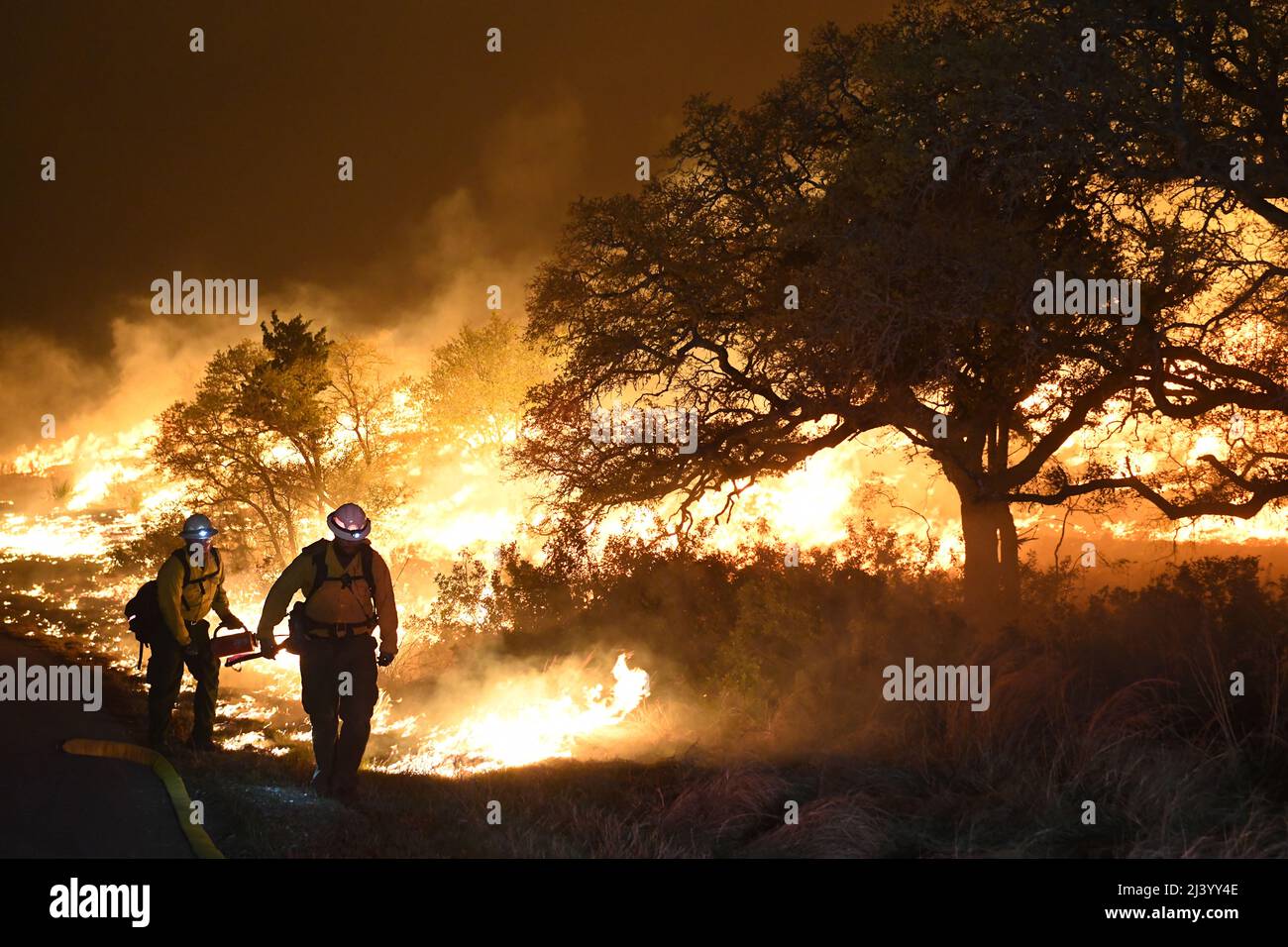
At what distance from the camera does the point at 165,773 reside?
848 centimetres

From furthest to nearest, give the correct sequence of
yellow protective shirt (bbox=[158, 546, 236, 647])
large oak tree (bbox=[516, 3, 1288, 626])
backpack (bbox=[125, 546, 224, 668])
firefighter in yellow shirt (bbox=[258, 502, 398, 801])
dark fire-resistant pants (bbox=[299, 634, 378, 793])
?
large oak tree (bbox=[516, 3, 1288, 626]) → backpack (bbox=[125, 546, 224, 668]) → yellow protective shirt (bbox=[158, 546, 236, 647]) → dark fire-resistant pants (bbox=[299, 634, 378, 793]) → firefighter in yellow shirt (bbox=[258, 502, 398, 801])

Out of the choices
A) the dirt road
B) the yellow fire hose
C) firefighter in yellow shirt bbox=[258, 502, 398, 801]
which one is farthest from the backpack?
firefighter in yellow shirt bbox=[258, 502, 398, 801]

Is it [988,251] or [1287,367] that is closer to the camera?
[988,251]

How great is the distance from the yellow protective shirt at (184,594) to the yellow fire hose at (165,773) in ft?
4.14

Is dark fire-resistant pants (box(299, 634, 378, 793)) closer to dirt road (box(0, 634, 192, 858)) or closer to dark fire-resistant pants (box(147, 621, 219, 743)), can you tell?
dirt road (box(0, 634, 192, 858))

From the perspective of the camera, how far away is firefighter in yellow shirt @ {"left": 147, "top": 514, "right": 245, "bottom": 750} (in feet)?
34.1

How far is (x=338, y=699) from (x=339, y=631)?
0.69m

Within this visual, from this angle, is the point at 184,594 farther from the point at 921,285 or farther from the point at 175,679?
the point at 921,285

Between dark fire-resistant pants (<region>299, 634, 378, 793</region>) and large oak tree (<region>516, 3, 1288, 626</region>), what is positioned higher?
large oak tree (<region>516, 3, 1288, 626</region>)

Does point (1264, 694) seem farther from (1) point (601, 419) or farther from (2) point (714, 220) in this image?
(1) point (601, 419)

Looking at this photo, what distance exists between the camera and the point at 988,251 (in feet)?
37.6

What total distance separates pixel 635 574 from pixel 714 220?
6967 mm

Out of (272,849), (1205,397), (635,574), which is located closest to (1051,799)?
(272,849)

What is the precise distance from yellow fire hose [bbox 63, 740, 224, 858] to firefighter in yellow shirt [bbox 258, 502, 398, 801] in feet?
3.93
